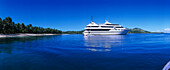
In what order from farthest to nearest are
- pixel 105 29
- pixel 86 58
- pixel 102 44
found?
pixel 105 29, pixel 102 44, pixel 86 58

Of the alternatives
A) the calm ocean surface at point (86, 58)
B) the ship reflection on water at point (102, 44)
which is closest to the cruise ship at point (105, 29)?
the ship reflection on water at point (102, 44)

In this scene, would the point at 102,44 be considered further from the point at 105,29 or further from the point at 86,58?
the point at 105,29

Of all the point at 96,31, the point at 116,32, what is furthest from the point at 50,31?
the point at 116,32

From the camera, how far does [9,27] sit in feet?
312

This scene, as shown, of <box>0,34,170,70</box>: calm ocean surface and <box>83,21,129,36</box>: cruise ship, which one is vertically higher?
<box>83,21,129,36</box>: cruise ship

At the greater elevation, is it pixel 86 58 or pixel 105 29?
pixel 105 29

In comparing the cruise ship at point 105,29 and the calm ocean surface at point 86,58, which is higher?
the cruise ship at point 105,29

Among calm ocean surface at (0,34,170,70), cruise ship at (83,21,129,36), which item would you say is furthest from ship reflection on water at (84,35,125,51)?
cruise ship at (83,21,129,36)

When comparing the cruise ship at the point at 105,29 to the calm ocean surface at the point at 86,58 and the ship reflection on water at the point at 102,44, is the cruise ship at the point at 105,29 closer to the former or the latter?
the ship reflection on water at the point at 102,44

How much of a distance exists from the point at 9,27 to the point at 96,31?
7837 centimetres

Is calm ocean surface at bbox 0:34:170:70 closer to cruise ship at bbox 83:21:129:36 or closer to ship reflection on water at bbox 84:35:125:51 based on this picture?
ship reflection on water at bbox 84:35:125:51

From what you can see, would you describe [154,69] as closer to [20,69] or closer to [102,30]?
[20,69]

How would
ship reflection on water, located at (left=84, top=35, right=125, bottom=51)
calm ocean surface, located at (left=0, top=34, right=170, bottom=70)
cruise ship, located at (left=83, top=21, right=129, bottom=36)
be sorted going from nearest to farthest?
calm ocean surface, located at (left=0, top=34, right=170, bottom=70)
ship reflection on water, located at (left=84, top=35, right=125, bottom=51)
cruise ship, located at (left=83, top=21, right=129, bottom=36)

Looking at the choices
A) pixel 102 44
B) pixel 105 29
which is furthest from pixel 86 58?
pixel 105 29
